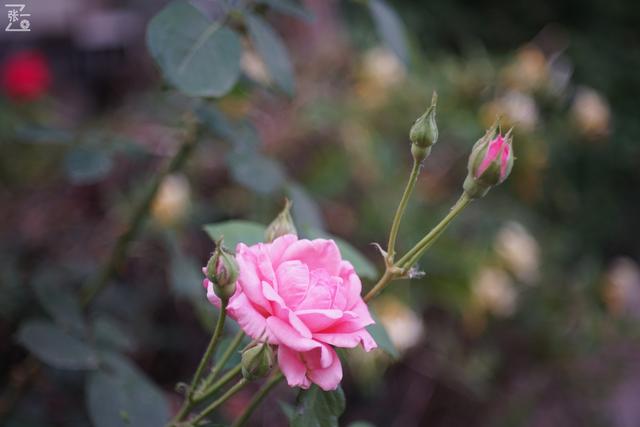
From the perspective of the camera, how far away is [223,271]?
1.51 ft

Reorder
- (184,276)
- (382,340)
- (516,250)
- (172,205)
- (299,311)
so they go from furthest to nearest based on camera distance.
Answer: (516,250), (172,205), (184,276), (382,340), (299,311)

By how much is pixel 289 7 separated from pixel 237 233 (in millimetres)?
271

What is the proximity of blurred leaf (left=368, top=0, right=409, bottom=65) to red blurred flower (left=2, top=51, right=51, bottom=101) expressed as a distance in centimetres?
129

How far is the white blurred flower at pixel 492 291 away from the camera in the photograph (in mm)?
1574

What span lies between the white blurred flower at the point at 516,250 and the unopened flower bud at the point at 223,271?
127cm

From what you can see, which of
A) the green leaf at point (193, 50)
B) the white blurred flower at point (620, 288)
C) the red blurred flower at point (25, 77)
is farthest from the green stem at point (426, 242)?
the red blurred flower at point (25, 77)

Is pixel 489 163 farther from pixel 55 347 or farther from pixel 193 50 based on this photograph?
pixel 55 347

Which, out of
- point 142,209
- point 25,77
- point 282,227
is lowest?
point 25,77

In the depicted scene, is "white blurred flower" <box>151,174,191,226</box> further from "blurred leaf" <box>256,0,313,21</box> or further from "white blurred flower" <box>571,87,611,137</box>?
"white blurred flower" <box>571,87,611,137</box>

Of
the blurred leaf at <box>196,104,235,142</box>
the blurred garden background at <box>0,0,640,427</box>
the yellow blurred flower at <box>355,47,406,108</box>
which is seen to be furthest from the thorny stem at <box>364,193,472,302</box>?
the yellow blurred flower at <box>355,47,406,108</box>

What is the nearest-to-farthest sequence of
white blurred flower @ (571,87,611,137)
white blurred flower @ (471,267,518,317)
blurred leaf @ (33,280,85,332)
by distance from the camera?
blurred leaf @ (33,280,85,332)
white blurred flower @ (471,267,518,317)
white blurred flower @ (571,87,611,137)

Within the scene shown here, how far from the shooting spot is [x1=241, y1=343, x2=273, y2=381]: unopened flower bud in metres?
0.46

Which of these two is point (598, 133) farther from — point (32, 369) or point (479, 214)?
point (32, 369)

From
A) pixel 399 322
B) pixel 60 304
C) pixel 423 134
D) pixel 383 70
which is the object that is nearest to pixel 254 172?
pixel 60 304
